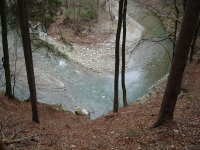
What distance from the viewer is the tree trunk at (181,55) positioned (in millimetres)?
3148

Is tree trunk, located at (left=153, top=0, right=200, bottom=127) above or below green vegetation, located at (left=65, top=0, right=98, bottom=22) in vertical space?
below

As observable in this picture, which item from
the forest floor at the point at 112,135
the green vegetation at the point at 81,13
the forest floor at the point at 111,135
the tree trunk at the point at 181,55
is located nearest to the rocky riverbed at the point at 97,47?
the green vegetation at the point at 81,13

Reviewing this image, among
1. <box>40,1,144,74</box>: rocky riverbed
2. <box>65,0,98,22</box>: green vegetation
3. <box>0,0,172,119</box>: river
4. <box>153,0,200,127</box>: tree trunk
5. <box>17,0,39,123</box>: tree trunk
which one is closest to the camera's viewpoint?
<box>153,0,200,127</box>: tree trunk

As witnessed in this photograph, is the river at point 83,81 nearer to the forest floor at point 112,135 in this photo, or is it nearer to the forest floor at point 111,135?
the forest floor at point 112,135

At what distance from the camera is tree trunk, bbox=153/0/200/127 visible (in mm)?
3148

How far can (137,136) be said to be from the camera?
4.54 meters

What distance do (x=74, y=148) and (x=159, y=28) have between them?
2377 centimetres

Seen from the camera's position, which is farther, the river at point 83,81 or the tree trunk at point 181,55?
the river at point 83,81

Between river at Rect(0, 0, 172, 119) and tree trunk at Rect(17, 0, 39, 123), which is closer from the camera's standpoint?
tree trunk at Rect(17, 0, 39, 123)

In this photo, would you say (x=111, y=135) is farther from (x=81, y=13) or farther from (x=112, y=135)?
(x=81, y=13)

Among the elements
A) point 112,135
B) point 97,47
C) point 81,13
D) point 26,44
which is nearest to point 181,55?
point 112,135

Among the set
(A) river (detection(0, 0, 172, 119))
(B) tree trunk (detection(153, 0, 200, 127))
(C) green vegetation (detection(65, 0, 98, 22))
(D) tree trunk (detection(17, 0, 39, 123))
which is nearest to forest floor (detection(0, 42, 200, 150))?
(B) tree trunk (detection(153, 0, 200, 127))

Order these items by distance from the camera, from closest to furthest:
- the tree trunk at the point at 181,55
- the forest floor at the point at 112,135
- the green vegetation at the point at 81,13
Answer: the tree trunk at the point at 181,55 < the forest floor at the point at 112,135 < the green vegetation at the point at 81,13

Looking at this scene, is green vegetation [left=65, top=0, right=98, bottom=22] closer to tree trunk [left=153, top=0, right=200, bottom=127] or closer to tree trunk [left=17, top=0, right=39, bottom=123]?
tree trunk [left=17, top=0, right=39, bottom=123]
